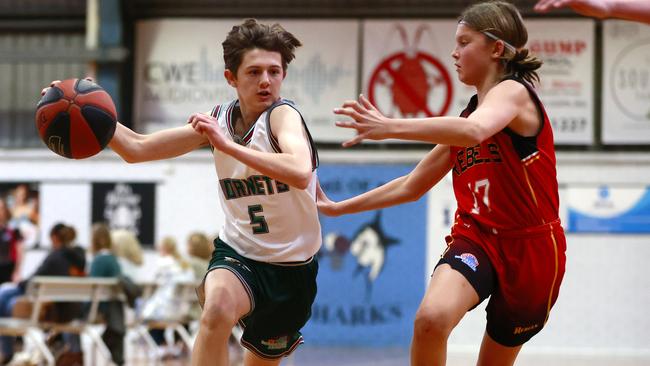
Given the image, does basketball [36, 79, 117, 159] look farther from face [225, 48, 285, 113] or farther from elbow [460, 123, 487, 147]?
elbow [460, 123, 487, 147]

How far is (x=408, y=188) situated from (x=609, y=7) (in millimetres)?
1332

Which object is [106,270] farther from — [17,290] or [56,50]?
[56,50]

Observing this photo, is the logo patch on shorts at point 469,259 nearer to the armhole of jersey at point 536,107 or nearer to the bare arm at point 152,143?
the armhole of jersey at point 536,107

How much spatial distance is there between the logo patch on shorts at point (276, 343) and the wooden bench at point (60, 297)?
5.41 m

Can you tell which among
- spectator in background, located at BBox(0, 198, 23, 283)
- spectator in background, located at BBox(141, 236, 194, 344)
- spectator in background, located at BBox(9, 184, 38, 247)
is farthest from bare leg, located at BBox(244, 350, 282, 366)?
spectator in background, located at BBox(9, 184, 38, 247)

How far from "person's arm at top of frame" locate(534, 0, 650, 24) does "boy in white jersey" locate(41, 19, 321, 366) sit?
129 cm

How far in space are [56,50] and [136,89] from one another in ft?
4.70

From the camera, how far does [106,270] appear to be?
11.1 metres

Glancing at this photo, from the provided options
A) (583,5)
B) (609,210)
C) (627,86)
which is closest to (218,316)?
(583,5)

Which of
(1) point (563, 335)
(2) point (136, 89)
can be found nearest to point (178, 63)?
(2) point (136, 89)

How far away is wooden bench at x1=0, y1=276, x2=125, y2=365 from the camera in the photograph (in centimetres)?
1005

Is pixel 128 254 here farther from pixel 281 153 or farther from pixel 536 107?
pixel 536 107

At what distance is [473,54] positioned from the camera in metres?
4.52

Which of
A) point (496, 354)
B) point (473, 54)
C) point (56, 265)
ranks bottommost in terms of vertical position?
point (56, 265)
